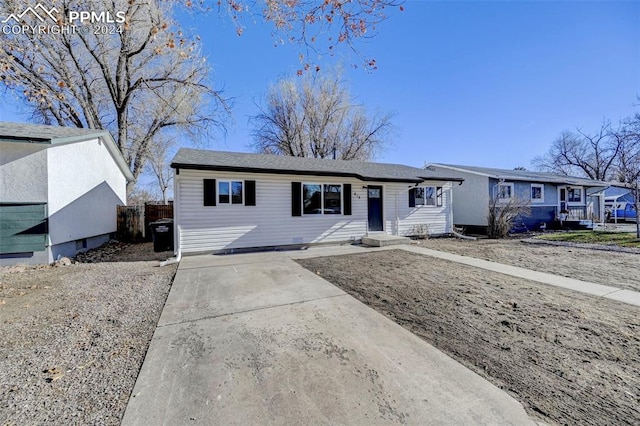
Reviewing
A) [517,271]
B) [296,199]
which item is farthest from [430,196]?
[296,199]

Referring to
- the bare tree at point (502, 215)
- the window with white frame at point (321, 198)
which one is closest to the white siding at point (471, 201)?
the bare tree at point (502, 215)

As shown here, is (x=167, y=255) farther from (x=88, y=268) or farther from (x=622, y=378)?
(x=622, y=378)

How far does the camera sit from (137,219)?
11930 millimetres

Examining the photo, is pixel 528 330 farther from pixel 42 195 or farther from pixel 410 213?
pixel 42 195

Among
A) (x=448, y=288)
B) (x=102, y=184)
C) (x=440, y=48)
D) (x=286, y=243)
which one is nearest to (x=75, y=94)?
(x=102, y=184)

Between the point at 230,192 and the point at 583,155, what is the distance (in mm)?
44884

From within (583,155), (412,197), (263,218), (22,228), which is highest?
(583,155)

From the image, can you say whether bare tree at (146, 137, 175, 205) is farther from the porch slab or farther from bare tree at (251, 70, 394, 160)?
the porch slab

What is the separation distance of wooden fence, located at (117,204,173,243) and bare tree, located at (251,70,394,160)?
12451 millimetres

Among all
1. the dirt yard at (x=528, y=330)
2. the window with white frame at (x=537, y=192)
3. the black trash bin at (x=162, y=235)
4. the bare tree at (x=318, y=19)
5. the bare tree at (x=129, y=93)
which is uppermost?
the bare tree at (x=129, y=93)

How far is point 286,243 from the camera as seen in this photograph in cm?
968

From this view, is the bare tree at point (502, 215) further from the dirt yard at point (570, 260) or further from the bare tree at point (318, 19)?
the bare tree at point (318, 19)

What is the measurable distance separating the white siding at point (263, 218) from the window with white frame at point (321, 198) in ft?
0.68

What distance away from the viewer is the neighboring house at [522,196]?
14648mm
